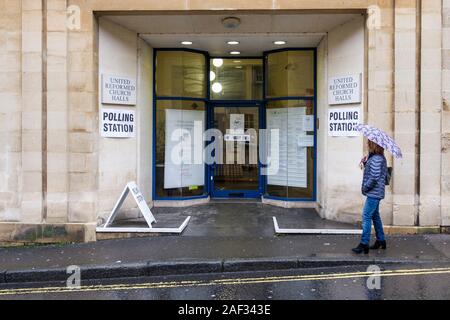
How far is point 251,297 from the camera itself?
5703mm

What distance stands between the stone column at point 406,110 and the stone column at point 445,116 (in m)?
0.48

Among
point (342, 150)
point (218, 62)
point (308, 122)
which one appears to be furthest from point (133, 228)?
point (218, 62)

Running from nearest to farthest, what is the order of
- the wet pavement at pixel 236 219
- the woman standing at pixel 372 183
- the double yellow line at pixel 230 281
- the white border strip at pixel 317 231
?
the double yellow line at pixel 230 281 → the woman standing at pixel 372 183 → the white border strip at pixel 317 231 → the wet pavement at pixel 236 219

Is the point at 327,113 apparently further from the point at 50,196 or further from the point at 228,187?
the point at 50,196

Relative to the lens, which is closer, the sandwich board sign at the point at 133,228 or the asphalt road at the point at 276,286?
the asphalt road at the point at 276,286

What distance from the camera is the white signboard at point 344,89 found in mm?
9109

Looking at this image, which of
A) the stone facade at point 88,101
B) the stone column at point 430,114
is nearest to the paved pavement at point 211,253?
the stone column at point 430,114

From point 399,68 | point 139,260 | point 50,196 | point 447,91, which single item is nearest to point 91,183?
point 50,196

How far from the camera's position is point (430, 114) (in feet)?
28.4

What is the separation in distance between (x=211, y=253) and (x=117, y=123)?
3603mm

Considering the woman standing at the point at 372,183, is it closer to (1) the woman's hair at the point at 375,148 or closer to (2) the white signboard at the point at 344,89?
(1) the woman's hair at the point at 375,148

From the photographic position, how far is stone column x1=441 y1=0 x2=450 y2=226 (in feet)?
28.3

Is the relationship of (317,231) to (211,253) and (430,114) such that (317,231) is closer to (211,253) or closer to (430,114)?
(211,253)

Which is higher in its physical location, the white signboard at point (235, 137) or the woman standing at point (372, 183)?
the white signboard at point (235, 137)
